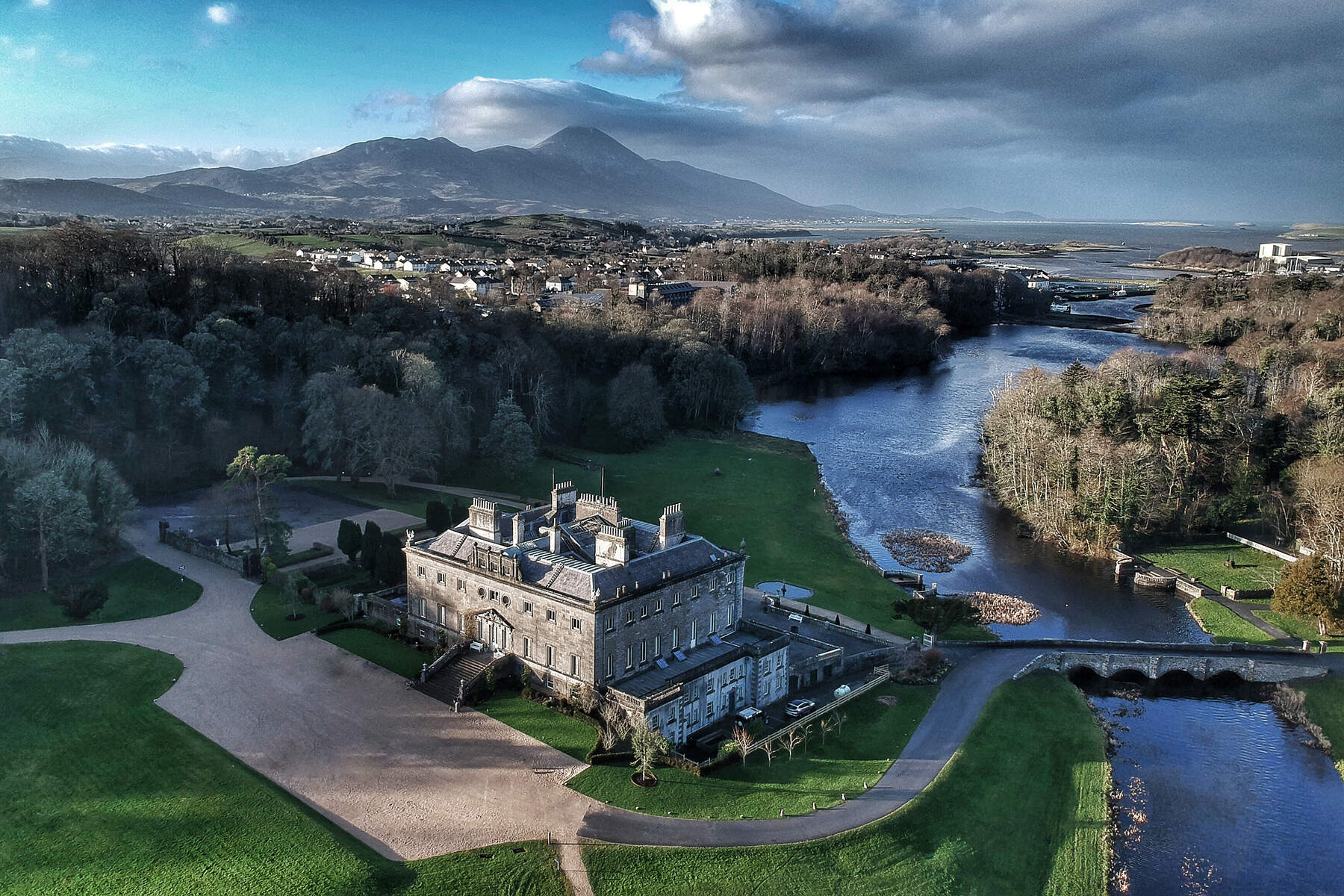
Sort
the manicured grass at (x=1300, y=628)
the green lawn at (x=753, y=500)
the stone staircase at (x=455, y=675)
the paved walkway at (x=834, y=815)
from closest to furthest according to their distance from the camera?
the paved walkway at (x=834, y=815), the stone staircase at (x=455, y=675), the manicured grass at (x=1300, y=628), the green lawn at (x=753, y=500)

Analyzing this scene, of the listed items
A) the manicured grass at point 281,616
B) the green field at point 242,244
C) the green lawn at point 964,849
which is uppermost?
the green field at point 242,244

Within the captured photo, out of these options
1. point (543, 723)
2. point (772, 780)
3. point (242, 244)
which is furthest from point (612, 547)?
point (242, 244)

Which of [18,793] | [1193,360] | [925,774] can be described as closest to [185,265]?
[18,793]

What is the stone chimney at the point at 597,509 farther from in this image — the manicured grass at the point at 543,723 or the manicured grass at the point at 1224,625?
the manicured grass at the point at 1224,625

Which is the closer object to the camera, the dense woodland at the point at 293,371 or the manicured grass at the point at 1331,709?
the manicured grass at the point at 1331,709

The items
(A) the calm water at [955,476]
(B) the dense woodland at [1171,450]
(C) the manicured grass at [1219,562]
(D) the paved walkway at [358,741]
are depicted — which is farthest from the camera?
(B) the dense woodland at [1171,450]

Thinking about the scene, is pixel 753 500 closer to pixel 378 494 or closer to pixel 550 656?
pixel 378 494

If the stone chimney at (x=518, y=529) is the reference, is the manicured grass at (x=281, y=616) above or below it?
below

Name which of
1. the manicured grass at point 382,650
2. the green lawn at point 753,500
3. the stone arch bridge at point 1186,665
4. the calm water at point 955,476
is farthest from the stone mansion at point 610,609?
the calm water at point 955,476
